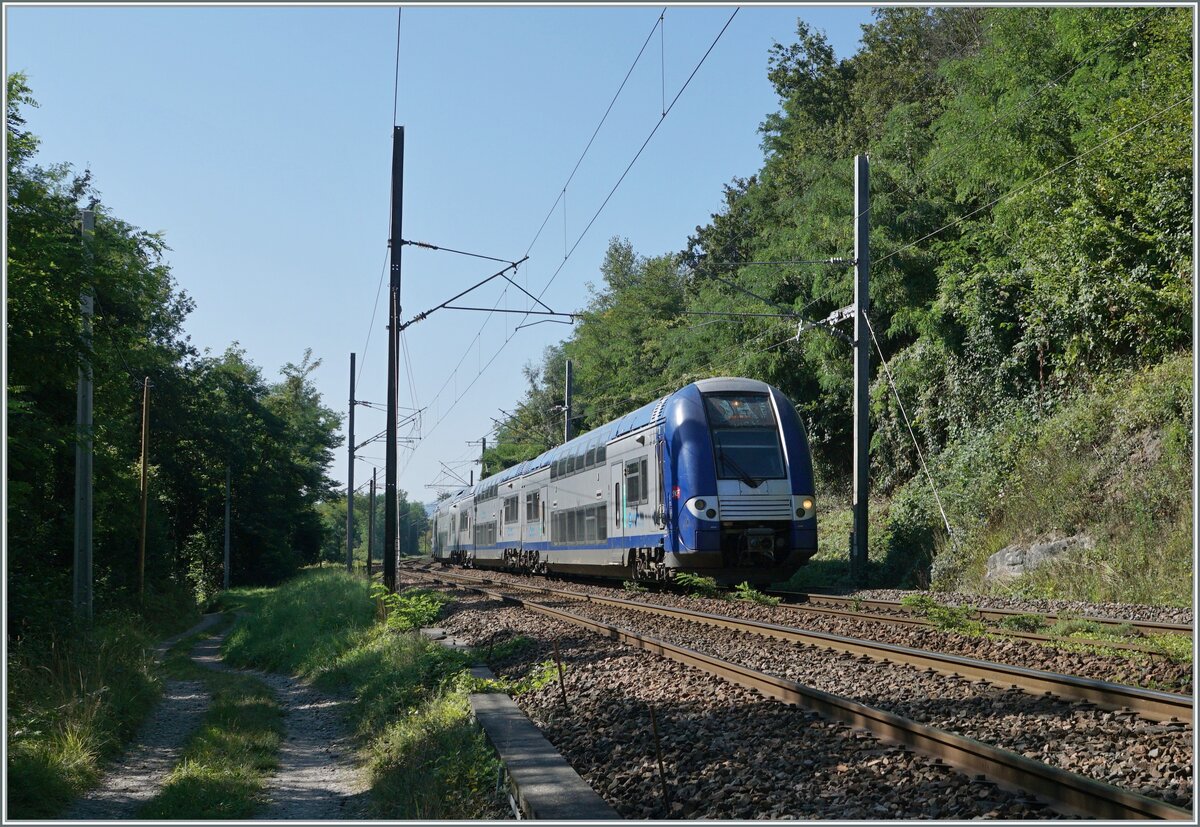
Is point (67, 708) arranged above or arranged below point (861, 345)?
below

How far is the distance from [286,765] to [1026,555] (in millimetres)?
12377

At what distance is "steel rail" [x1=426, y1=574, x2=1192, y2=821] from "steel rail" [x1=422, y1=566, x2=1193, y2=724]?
59.2 inches

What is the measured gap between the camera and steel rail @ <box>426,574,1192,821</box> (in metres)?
4.70

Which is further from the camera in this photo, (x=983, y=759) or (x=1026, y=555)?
(x=1026, y=555)

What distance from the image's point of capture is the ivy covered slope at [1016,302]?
56.6 ft

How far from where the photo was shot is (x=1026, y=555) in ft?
56.2

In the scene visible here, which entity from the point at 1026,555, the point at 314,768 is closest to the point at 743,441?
the point at 1026,555

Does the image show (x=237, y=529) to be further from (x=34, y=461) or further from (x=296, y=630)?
(x=34, y=461)

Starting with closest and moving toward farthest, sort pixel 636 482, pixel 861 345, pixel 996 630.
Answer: pixel 996 630 → pixel 636 482 → pixel 861 345

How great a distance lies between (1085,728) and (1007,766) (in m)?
1.28

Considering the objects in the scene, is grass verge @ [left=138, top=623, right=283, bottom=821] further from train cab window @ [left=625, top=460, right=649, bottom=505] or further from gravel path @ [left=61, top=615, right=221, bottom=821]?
train cab window @ [left=625, top=460, right=649, bottom=505]

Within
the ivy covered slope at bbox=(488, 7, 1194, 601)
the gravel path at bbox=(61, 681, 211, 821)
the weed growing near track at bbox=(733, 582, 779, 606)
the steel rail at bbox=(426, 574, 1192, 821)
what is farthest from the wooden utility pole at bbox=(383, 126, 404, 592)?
the steel rail at bbox=(426, 574, 1192, 821)

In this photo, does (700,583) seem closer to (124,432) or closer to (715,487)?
(715,487)

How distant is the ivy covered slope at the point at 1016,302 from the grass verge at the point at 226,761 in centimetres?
1080
